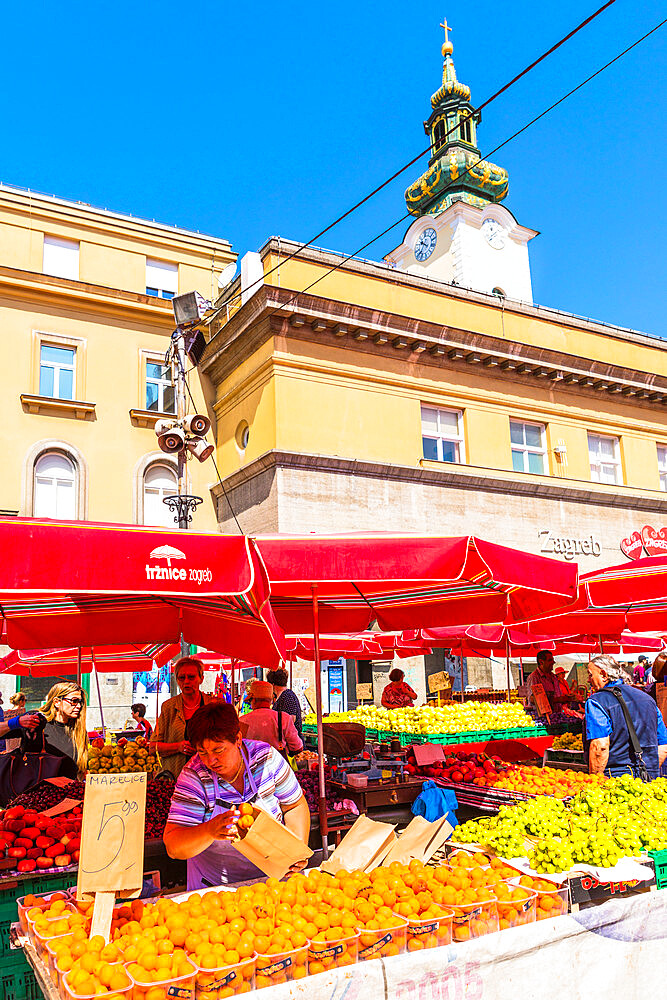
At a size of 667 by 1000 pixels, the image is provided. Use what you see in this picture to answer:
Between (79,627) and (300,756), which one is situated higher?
(79,627)

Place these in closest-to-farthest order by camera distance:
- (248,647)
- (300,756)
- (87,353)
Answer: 1. (248,647)
2. (300,756)
3. (87,353)

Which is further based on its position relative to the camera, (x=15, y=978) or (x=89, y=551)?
(x=15, y=978)

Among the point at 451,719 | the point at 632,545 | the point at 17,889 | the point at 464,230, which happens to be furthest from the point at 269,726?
the point at 464,230

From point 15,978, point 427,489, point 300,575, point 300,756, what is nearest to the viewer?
point 15,978

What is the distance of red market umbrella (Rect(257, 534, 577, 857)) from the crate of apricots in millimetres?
1691

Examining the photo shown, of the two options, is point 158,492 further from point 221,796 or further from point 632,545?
point 221,796

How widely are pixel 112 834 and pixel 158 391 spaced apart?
68.1 ft

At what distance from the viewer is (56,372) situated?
71.6ft

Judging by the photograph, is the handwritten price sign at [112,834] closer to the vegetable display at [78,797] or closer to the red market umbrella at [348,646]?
the vegetable display at [78,797]

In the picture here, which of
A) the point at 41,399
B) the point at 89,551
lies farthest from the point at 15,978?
the point at 41,399

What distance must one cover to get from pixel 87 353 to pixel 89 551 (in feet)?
64.7

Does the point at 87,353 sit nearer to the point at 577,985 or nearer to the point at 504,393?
the point at 504,393

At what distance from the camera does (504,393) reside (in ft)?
74.9

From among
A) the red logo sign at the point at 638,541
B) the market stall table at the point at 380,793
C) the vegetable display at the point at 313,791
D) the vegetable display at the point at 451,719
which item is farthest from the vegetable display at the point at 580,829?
the red logo sign at the point at 638,541
